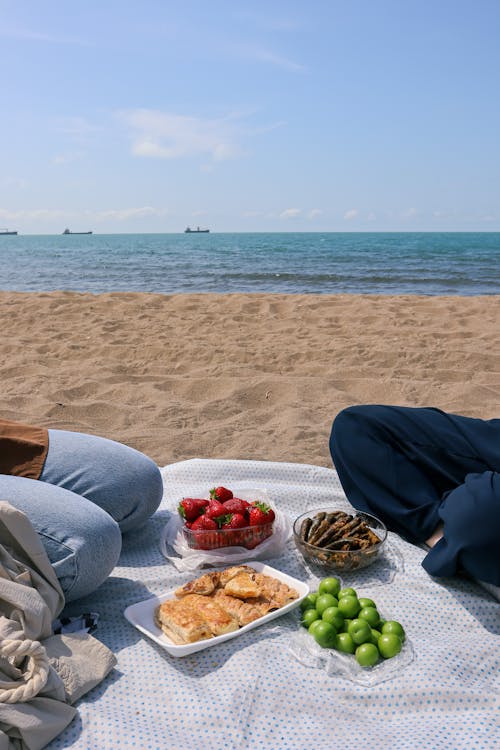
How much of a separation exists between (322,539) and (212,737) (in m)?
0.97

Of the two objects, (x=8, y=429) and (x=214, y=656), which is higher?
(x=8, y=429)

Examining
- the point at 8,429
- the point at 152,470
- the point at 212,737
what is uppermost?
the point at 8,429

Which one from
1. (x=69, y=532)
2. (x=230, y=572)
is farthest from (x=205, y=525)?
(x=69, y=532)

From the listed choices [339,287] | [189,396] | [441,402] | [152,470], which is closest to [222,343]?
[189,396]

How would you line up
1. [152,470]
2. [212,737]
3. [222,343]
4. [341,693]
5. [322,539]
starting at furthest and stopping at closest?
[222,343], [152,470], [322,539], [341,693], [212,737]

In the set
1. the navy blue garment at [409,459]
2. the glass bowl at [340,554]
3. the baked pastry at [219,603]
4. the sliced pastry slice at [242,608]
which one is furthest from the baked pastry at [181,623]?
the navy blue garment at [409,459]

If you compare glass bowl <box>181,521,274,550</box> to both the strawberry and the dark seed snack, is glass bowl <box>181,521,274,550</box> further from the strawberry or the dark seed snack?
the dark seed snack

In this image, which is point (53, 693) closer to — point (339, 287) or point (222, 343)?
point (222, 343)

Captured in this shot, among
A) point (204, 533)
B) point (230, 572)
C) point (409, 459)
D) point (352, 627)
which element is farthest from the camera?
point (409, 459)

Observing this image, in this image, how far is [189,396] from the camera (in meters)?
5.40

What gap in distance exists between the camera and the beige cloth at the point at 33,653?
1.80 metres

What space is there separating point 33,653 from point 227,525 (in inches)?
40.4

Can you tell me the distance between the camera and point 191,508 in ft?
9.25

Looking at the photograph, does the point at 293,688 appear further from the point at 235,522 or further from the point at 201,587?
the point at 235,522
